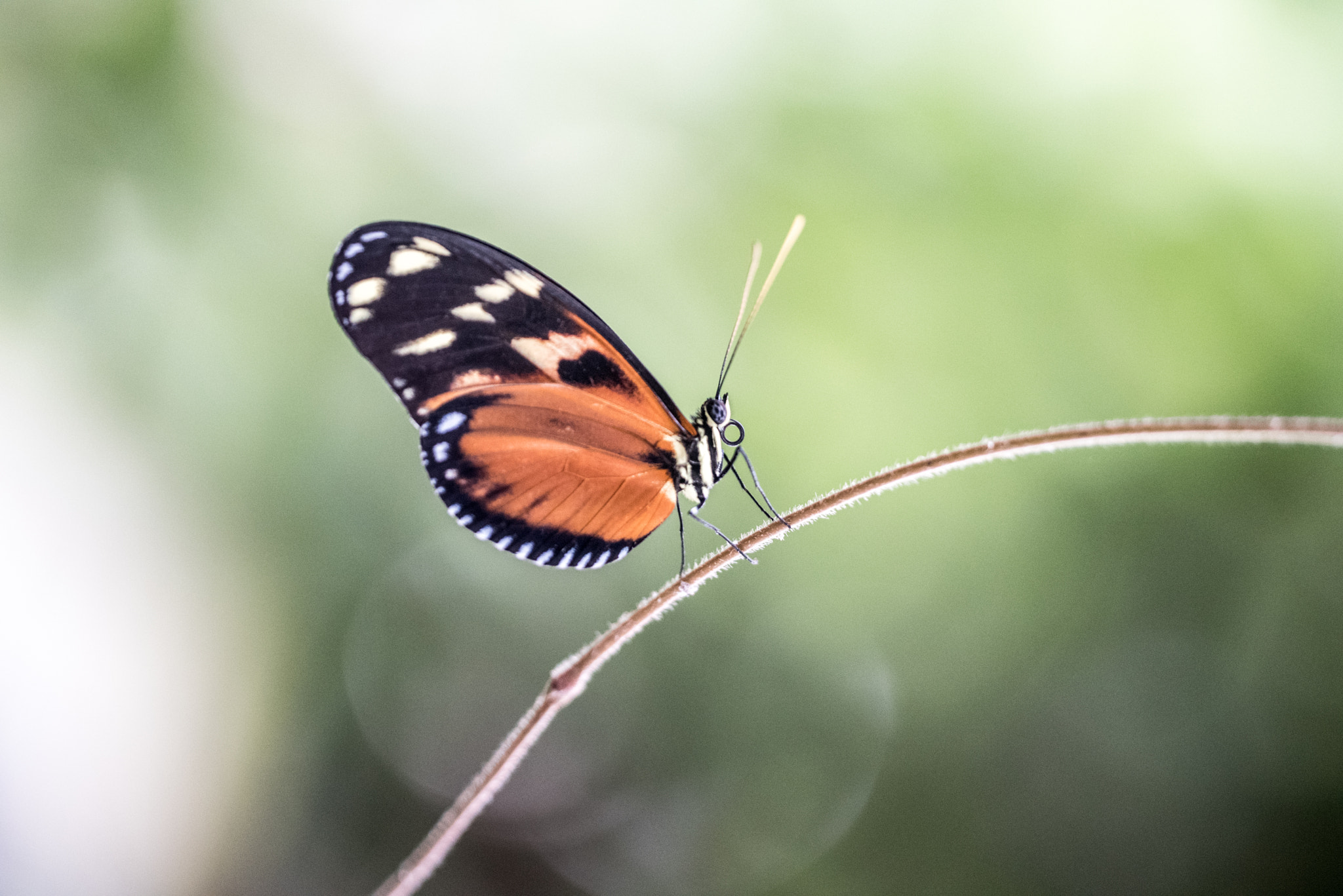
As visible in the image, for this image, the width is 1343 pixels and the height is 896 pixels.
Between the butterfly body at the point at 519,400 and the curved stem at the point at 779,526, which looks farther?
the butterfly body at the point at 519,400

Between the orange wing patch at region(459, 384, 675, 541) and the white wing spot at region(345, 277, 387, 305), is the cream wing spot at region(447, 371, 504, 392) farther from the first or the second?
the white wing spot at region(345, 277, 387, 305)

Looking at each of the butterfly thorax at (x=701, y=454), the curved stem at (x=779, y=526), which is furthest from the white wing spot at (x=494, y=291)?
the curved stem at (x=779, y=526)

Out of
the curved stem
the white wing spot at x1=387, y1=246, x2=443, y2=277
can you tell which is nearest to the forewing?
the white wing spot at x1=387, y1=246, x2=443, y2=277

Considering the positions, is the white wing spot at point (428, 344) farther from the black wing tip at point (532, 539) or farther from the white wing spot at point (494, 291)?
the black wing tip at point (532, 539)

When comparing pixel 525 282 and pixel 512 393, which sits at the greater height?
pixel 525 282

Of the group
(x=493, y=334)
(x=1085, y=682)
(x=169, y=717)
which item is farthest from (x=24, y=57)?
(x=1085, y=682)

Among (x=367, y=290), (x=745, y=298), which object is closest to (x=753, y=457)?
(x=367, y=290)

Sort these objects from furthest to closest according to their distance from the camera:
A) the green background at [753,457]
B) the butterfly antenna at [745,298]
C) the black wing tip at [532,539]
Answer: the green background at [753,457]
the black wing tip at [532,539]
the butterfly antenna at [745,298]

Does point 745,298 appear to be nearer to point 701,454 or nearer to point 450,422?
point 701,454
